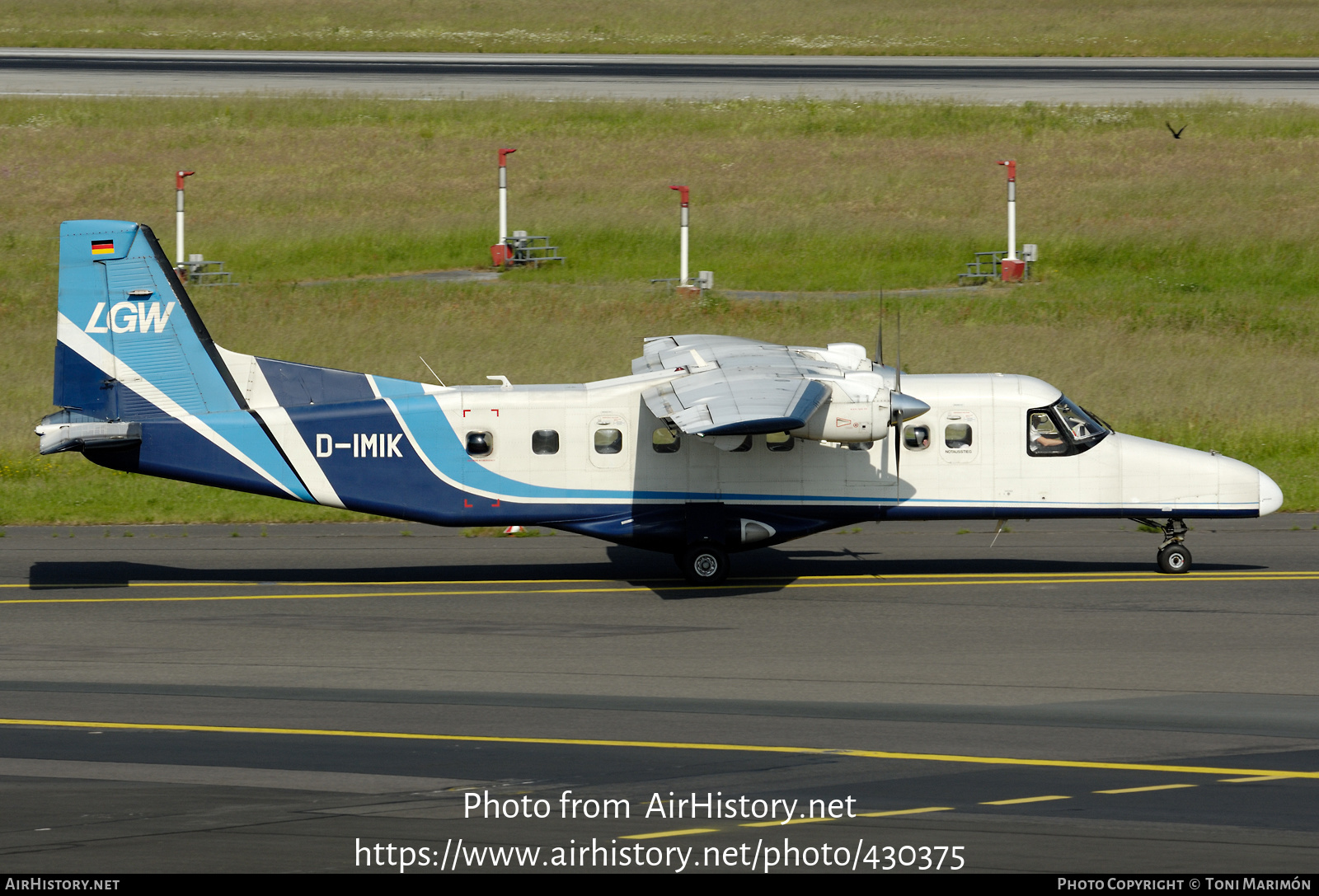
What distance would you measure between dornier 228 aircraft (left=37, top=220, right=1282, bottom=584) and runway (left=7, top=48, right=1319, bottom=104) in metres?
37.2

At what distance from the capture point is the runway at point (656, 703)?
9.24 m

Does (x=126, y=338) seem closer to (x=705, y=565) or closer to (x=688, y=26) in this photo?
(x=705, y=565)

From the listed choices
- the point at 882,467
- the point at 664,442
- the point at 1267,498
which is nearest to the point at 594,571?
the point at 664,442

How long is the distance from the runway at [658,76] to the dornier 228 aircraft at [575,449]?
37197 mm

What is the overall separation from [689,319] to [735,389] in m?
17.5

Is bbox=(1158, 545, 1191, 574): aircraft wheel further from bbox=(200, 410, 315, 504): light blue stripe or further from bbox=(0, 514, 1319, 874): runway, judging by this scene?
bbox=(200, 410, 315, 504): light blue stripe

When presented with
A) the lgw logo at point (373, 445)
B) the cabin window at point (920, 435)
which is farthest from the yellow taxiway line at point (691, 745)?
the cabin window at point (920, 435)

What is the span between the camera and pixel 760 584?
61.7 ft

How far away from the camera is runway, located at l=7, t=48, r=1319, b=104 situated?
54.7 meters

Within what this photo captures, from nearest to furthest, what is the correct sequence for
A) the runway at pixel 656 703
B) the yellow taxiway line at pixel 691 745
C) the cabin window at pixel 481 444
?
the runway at pixel 656 703, the yellow taxiway line at pixel 691 745, the cabin window at pixel 481 444

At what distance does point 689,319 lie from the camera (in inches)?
1342

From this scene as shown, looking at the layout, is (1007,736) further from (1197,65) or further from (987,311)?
(1197,65)

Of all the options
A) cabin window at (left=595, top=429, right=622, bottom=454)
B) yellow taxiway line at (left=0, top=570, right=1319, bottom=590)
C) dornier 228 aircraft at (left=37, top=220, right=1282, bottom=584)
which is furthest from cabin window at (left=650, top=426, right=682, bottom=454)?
yellow taxiway line at (left=0, top=570, right=1319, bottom=590)

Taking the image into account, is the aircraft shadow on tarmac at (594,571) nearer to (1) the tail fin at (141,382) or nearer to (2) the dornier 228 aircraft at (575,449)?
(2) the dornier 228 aircraft at (575,449)
